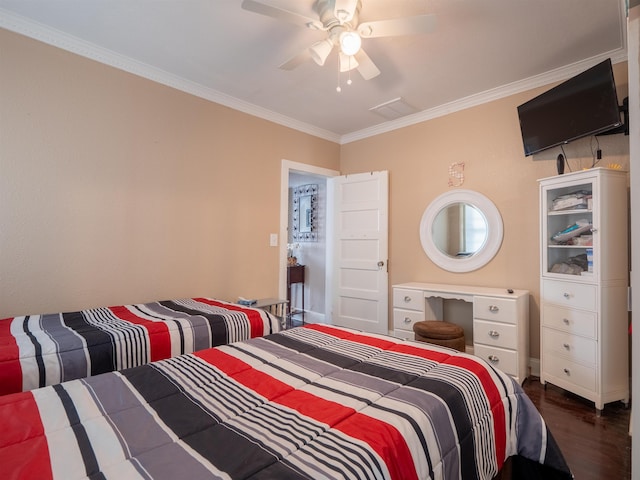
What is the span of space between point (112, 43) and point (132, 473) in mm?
2894

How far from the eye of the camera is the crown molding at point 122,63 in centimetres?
221

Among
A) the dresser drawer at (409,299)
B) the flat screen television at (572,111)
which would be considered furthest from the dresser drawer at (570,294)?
the flat screen television at (572,111)

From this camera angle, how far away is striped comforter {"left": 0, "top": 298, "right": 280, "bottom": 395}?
1.49 meters

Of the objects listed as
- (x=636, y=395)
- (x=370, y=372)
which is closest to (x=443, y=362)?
(x=370, y=372)

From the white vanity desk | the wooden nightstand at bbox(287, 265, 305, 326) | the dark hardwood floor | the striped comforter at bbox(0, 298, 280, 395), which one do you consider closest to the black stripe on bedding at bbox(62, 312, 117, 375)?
the striped comforter at bbox(0, 298, 280, 395)

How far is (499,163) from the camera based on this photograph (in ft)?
10.2

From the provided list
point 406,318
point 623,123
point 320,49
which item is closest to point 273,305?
point 406,318

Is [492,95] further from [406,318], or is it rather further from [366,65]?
[406,318]

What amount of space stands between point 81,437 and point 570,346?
2.95 m

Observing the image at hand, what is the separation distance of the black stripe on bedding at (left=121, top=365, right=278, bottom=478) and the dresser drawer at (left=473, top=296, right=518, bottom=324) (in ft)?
8.09

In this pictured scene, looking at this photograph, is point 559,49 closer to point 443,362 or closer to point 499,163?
point 499,163

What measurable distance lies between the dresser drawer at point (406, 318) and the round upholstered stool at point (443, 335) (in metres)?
0.32

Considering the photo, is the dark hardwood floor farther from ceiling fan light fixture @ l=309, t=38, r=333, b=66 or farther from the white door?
ceiling fan light fixture @ l=309, t=38, r=333, b=66

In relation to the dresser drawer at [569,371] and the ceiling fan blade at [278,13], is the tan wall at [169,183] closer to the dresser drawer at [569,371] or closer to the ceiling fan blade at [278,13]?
the dresser drawer at [569,371]
